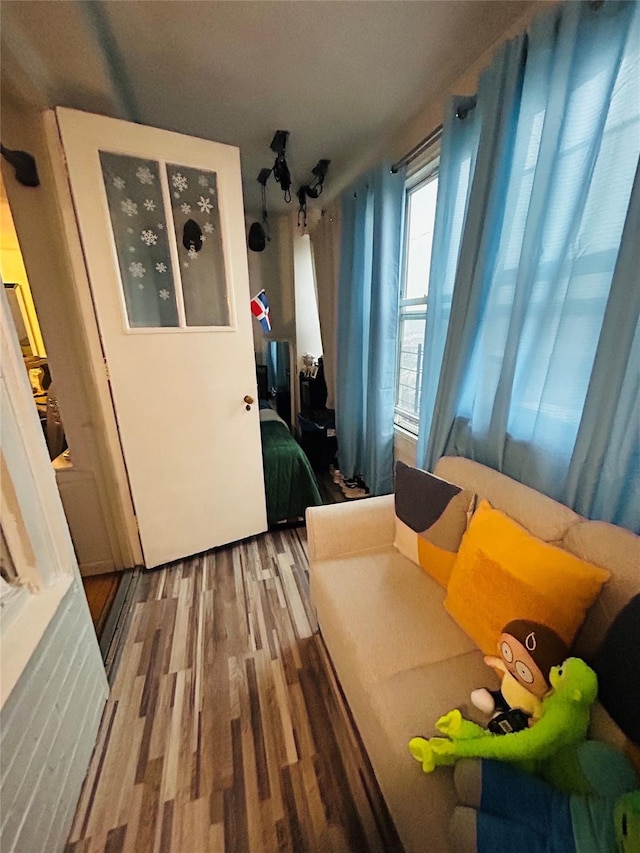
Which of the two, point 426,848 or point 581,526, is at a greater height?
point 581,526

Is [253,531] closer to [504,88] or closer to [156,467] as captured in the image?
[156,467]

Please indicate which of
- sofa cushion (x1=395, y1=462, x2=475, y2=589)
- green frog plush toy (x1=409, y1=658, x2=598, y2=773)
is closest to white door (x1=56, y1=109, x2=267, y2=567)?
sofa cushion (x1=395, y1=462, x2=475, y2=589)

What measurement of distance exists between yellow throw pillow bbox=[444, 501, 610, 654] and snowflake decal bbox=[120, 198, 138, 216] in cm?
198

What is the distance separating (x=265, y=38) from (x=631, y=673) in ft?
7.47

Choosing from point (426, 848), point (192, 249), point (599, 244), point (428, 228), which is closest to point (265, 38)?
point (192, 249)

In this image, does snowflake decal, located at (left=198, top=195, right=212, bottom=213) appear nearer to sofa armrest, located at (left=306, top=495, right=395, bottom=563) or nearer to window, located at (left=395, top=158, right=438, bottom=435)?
window, located at (left=395, top=158, right=438, bottom=435)

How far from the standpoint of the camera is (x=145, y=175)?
1.52 metres

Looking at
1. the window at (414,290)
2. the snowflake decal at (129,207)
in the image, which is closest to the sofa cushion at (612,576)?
the window at (414,290)

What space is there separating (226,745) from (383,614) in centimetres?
69

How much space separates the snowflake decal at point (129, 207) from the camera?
1.52 metres

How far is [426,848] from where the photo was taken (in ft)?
2.27

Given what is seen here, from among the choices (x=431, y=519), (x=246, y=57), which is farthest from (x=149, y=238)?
(x=431, y=519)

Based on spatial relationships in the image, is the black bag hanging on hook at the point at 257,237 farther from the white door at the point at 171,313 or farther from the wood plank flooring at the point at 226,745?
the wood plank flooring at the point at 226,745

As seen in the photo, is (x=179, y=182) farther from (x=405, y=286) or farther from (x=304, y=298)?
(x=304, y=298)
